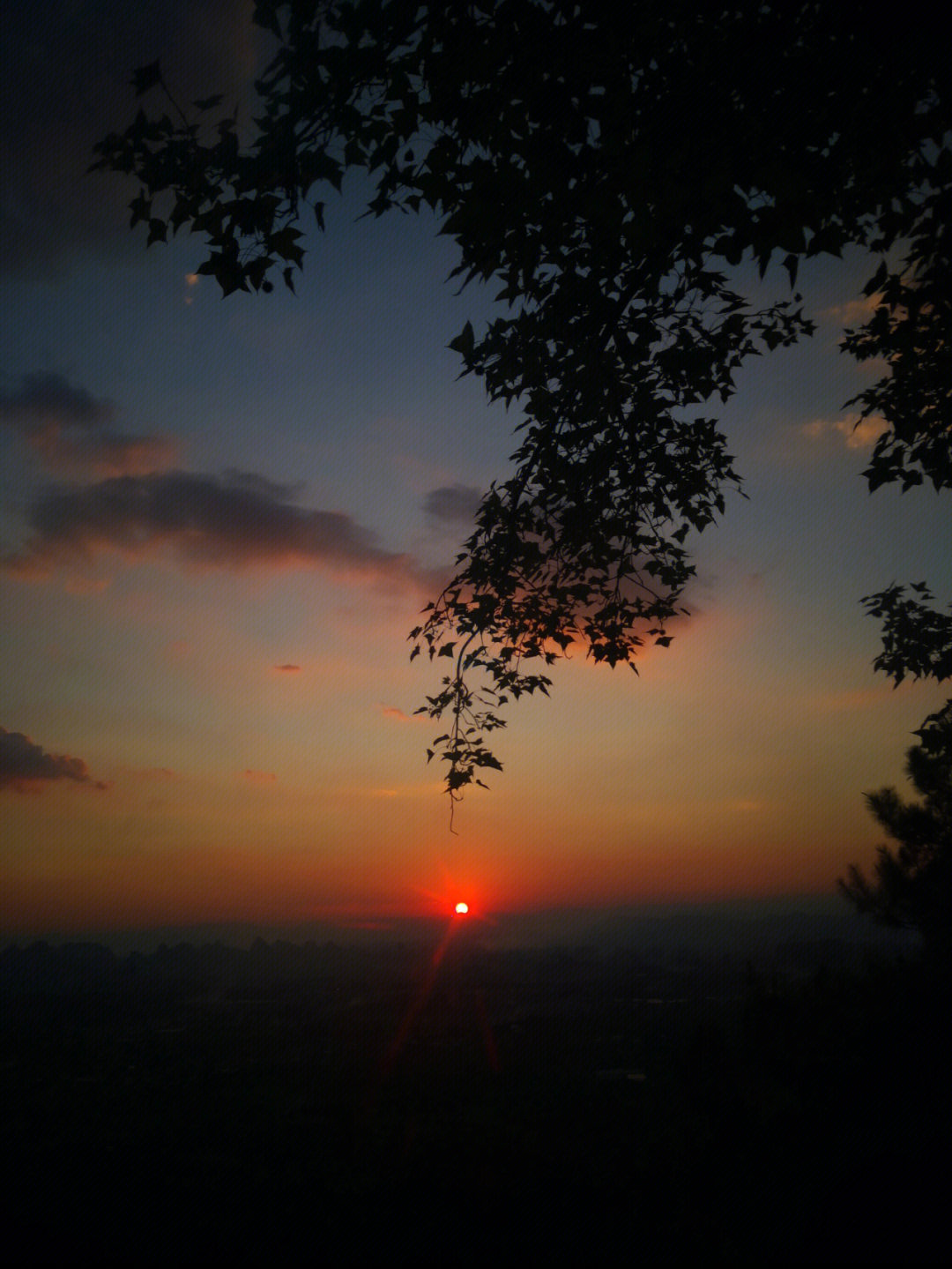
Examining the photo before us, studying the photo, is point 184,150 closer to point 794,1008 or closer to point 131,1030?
point 794,1008

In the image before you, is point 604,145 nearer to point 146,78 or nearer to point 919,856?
point 146,78

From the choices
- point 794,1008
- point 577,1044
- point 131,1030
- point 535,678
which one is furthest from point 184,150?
point 131,1030

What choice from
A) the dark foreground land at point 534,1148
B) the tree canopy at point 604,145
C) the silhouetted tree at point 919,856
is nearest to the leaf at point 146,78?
the tree canopy at point 604,145

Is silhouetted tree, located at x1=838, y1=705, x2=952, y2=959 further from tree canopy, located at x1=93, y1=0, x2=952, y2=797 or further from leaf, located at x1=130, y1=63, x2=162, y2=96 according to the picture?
leaf, located at x1=130, y1=63, x2=162, y2=96

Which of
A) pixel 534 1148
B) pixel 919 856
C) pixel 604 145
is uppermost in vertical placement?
pixel 604 145

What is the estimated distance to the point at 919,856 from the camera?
591 inches

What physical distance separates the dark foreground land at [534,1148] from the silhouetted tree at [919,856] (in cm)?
187

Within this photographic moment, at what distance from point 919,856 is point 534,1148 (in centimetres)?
1095

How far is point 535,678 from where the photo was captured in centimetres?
883

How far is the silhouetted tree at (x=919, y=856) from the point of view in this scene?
46.3ft

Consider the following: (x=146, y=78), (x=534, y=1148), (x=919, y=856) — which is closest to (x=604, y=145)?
(x=146, y=78)

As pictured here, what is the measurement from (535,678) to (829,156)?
589 centimetres

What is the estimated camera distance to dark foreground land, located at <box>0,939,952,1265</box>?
20.5 ft

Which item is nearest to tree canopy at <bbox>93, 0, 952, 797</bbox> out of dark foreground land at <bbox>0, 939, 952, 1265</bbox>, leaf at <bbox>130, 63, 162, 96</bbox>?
leaf at <bbox>130, 63, 162, 96</bbox>
